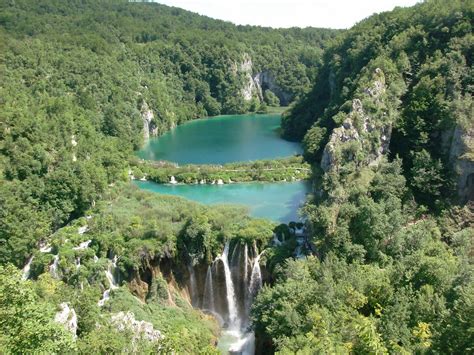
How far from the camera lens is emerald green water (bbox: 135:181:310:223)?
45.5 m

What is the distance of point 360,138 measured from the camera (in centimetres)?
4103

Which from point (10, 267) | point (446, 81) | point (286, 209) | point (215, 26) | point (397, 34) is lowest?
point (286, 209)

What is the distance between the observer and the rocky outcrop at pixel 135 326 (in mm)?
25031

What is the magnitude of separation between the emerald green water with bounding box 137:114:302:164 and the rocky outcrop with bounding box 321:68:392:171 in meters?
27.1

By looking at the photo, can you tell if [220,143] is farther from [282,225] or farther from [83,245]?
[83,245]

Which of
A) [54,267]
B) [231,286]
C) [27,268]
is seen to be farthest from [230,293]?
[27,268]

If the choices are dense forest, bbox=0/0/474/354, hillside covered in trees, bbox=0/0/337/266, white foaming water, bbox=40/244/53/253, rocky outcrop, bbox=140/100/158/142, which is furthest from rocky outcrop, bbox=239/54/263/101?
white foaming water, bbox=40/244/53/253

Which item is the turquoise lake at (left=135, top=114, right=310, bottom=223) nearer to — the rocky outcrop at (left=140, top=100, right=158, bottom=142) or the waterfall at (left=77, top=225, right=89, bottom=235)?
the rocky outcrop at (left=140, top=100, right=158, bottom=142)

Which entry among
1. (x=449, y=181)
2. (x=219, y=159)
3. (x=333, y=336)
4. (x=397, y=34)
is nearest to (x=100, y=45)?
(x=219, y=159)

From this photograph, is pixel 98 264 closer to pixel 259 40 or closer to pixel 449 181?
pixel 449 181

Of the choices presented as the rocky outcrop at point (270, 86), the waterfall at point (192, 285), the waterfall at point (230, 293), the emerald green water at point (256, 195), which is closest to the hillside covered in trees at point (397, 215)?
the emerald green water at point (256, 195)

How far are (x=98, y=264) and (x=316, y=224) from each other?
15.4 m

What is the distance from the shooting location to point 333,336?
2059 cm

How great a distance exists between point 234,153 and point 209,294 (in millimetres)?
39155
